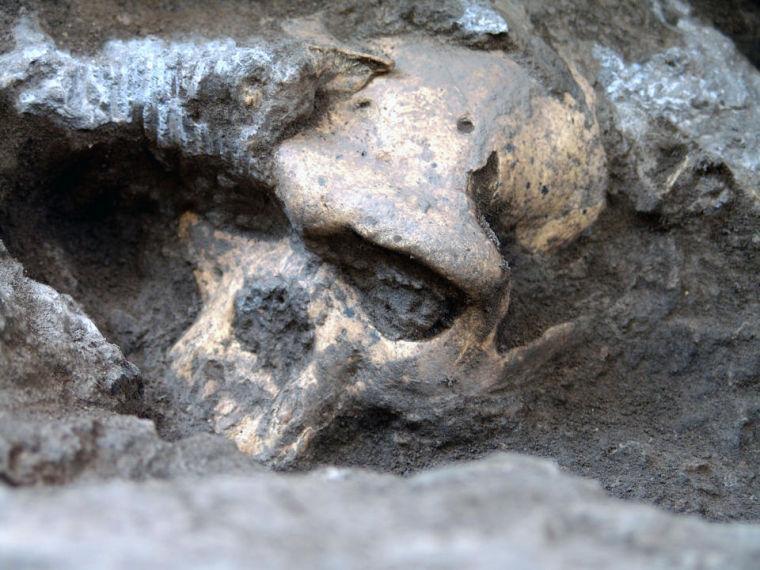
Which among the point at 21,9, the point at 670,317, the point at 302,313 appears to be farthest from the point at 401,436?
the point at 21,9

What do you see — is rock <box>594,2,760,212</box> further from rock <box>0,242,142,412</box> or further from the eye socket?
rock <box>0,242,142,412</box>

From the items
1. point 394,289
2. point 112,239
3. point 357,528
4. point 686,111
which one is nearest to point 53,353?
point 112,239

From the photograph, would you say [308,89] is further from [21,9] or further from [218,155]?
[21,9]

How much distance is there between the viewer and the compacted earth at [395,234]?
1.54 meters

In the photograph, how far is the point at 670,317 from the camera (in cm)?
175

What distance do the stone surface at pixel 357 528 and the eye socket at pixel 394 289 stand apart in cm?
61

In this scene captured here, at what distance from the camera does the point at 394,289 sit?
61.5 inches

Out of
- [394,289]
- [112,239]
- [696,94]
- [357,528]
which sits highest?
[696,94]

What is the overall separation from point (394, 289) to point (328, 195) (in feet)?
0.58

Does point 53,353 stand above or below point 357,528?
below

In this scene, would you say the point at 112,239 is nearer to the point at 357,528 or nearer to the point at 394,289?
the point at 394,289

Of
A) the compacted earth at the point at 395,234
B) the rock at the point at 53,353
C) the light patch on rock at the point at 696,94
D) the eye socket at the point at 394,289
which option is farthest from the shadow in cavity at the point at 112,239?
the light patch on rock at the point at 696,94

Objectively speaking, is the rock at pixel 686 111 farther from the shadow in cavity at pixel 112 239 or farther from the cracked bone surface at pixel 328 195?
the shadow in cavity at pixel 112 239

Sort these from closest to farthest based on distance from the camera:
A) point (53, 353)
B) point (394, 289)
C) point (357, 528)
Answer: point (357, 528), point (53, 353), point (394, 289)
